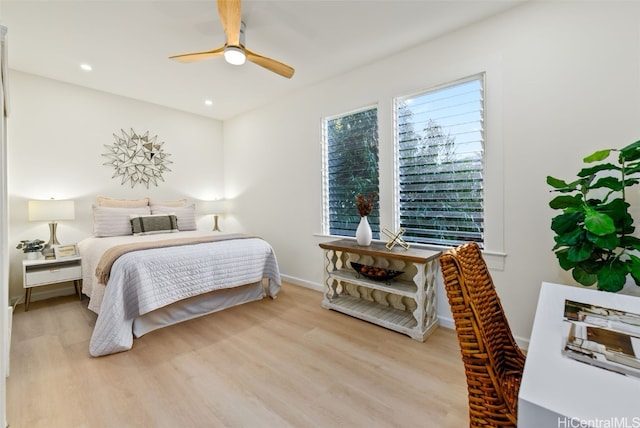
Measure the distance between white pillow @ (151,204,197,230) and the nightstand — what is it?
1104 mm

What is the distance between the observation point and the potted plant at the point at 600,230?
1507 millimetres

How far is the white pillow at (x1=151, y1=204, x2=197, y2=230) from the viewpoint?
13.4 ft

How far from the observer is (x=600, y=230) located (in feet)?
4.77

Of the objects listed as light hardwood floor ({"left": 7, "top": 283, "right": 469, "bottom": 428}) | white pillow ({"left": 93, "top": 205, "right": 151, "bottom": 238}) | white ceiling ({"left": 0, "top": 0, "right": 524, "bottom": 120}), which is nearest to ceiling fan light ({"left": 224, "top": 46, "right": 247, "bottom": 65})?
white ceiling ({"left": 0, "top": 0, "right": 524, "bottom": 120})

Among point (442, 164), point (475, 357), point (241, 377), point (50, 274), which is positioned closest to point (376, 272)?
point (442, 164)

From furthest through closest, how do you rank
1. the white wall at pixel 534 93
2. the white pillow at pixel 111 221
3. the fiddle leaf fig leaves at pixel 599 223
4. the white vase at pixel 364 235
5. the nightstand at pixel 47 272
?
the white pillow at pixel 111 221, the nightstand at pixel 47 272, the white vase at pixel 364 235, the white wall at pixel 534 93, the fiddle leaf fig leaves at pixel 599 223

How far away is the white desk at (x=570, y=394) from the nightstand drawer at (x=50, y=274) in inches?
168

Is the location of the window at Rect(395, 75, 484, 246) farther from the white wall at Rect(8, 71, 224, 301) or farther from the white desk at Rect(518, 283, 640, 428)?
the white wall at Rect(8, 71, 224, 301)

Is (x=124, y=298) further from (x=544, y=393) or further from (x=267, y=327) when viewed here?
(x=544, y=393)

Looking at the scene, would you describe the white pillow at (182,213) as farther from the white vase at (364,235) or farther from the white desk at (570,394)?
the white desk at (570,394)

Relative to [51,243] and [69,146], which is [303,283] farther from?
[69,146]

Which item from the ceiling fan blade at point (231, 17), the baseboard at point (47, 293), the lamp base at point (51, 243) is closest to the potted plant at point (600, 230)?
the ceiling fan blade at point (231, 17)

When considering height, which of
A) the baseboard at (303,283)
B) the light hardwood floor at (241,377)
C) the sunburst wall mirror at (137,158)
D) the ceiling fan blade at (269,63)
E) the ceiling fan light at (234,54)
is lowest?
the light hardwood floor at (241,377)

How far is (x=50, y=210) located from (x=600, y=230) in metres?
4.91
